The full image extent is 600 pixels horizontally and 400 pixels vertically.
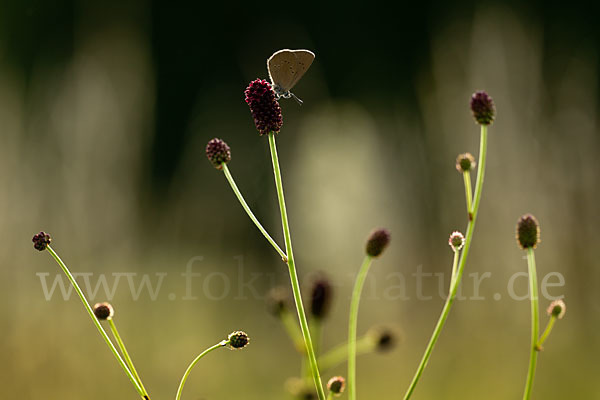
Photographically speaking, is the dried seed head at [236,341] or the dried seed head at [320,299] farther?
the dried seed head at [320,299]

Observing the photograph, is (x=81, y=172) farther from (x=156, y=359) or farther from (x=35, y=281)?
(x=156, y=359)

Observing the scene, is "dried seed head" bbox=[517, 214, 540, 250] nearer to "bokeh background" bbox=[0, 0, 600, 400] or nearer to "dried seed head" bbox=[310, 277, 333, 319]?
"dried seed head" bbox=[310, 277, 333, 319]

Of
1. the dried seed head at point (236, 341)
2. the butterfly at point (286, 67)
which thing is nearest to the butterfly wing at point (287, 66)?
the butterfly at point (286, 67)

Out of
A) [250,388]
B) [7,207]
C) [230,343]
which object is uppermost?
[7,207]

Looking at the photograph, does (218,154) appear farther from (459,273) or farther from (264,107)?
(459,273)

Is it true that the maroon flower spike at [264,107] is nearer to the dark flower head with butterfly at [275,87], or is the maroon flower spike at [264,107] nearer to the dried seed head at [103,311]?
the dark flower head with butterfly at [275,87]

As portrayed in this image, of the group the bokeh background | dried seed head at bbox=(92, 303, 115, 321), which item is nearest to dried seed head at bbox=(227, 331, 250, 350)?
dried seed head at bbox=(92, 303, 115, 321)

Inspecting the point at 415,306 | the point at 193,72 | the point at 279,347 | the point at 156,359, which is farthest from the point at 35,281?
the point at 193,72
